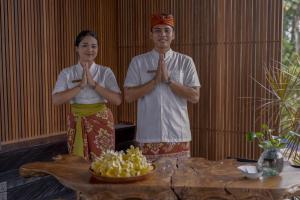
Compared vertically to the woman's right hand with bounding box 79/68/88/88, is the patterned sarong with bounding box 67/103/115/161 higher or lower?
lower

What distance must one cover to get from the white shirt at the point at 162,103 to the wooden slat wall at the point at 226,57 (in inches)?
43.3

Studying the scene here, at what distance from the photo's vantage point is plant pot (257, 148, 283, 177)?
8.29 feet

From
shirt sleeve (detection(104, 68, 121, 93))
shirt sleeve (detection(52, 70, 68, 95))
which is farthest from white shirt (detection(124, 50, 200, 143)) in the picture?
shirt sleeve (detection(52, 70, 68, 95))

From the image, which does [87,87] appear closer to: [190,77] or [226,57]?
[190,77]

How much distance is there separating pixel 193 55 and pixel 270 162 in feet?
7.56

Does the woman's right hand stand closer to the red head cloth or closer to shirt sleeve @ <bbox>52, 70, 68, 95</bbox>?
shirt sleeve @ <bbox>52, 70, 68, 95</bbox>

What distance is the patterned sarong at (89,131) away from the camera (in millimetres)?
3301

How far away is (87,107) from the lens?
3.33 meters

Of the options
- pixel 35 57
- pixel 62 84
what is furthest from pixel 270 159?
pixel 35 57

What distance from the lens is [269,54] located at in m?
4.09

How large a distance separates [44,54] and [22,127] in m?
0.81

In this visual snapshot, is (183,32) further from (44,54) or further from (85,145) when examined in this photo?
(85,145)

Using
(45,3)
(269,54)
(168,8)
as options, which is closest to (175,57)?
(269,54)

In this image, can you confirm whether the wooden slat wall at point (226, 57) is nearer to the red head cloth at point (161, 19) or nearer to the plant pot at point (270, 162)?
the red head cloth at point (161, 19)
